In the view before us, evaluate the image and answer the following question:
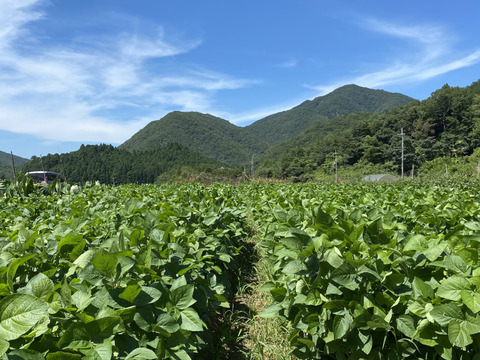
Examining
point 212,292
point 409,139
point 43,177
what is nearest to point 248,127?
point 409,139

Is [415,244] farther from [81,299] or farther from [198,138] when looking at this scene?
[198,138]

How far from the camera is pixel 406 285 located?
170 cm

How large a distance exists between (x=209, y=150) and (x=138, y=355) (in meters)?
134

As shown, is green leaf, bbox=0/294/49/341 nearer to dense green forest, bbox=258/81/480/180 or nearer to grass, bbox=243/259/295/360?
grass, bbox=243/259/295/360

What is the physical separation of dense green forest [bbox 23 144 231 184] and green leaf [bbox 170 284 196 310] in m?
52.8

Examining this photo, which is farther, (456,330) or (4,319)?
(456,330)

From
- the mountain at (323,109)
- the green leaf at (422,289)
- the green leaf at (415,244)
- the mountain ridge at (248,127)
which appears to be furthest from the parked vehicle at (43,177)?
the mountain at (323,109)

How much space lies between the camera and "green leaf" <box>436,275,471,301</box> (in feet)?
4.59

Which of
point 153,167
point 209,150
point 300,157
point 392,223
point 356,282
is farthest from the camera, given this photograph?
point 209,150

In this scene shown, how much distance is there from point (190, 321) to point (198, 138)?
140584 mm

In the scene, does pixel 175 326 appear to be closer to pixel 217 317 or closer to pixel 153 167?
pixel 217 317

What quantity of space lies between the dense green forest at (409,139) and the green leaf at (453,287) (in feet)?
189

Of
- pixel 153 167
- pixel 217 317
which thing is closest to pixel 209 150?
pixel 153 167

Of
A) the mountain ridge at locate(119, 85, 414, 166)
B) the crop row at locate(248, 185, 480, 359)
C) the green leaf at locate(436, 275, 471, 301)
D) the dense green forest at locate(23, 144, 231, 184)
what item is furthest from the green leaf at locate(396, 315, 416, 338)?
the mountain ridge at locate(119, 85, 414, 166)
